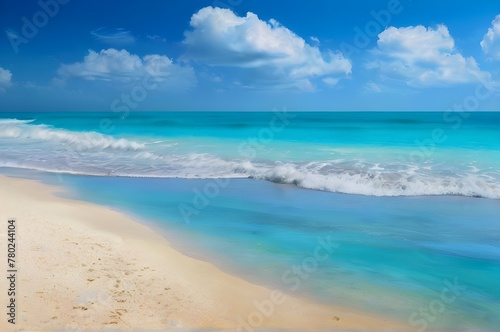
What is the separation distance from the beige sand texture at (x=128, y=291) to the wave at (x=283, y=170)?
3.94m

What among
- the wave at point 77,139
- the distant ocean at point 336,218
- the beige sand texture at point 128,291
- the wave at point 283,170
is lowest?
the beige sand texture at point 128,291

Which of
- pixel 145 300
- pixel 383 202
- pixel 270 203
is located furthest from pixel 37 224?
pixel 383 202

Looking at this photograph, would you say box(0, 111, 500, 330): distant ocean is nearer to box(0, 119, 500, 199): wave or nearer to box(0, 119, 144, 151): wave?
box(0, 119, 500, 199): wave

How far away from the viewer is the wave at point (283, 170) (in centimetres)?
696

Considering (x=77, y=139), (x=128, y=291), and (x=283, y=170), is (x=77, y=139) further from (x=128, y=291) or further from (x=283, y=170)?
(x=128, y=291)

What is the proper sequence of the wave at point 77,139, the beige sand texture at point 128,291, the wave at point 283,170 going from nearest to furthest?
1. the beige sand texture at point 128,291
2. the wave at point 283,170
3. the wave at point 77,139

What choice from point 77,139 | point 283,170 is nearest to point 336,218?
point 283,170

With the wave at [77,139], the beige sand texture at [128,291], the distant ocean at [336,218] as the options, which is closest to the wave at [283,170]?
the distant ocean at [336,218]

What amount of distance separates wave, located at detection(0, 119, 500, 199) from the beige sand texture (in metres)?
3.94

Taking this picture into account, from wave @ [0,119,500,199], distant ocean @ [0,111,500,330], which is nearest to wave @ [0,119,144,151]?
wave @ [0,119,500,199]

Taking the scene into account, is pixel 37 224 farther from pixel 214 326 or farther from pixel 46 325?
pixel 214 326

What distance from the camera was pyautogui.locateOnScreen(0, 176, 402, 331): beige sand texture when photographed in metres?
2.70

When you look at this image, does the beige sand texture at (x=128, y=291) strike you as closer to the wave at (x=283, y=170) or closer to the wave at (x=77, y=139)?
the wave at (x=283, y=170)

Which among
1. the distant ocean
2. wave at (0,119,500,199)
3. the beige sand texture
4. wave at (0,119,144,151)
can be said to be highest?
wave at (0,119,144,151)
